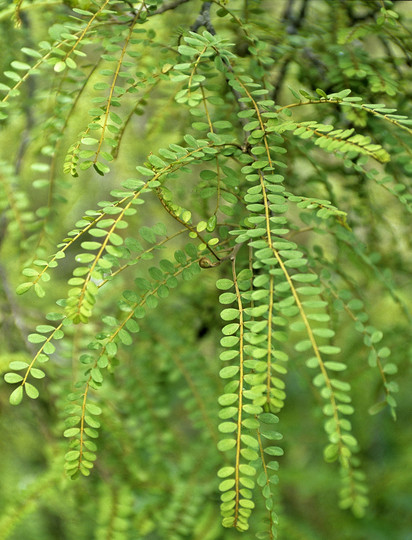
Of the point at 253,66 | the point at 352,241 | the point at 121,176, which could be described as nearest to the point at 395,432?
the point at 121,176

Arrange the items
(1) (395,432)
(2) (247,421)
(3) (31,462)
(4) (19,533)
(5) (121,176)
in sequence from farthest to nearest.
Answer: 1. (3) (31,462)
2. (1) (395,432)
3. (4) (19,533)
4. (5) (121,176)
5. (2) (247,421)

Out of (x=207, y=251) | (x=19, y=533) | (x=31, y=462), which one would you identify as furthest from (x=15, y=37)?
(x=31, y=462)

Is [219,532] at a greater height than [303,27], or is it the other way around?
[303,27]

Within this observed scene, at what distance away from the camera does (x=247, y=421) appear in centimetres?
47

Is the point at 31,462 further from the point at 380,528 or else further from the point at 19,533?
the point at 380,528

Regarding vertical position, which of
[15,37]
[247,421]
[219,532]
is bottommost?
[219,532]

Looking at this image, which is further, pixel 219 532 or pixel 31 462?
pixel 31 462

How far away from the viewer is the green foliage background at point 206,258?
0.49m

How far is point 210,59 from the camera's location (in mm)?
646

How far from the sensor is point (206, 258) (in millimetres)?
564

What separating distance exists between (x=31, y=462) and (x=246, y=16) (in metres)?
1.99

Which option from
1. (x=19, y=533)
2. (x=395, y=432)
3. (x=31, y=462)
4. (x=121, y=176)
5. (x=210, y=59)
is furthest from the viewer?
(x=31, y=462)

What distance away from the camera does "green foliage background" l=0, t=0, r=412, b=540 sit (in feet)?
1.61

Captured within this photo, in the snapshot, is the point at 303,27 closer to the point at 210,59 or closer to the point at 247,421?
the point at 210,59
